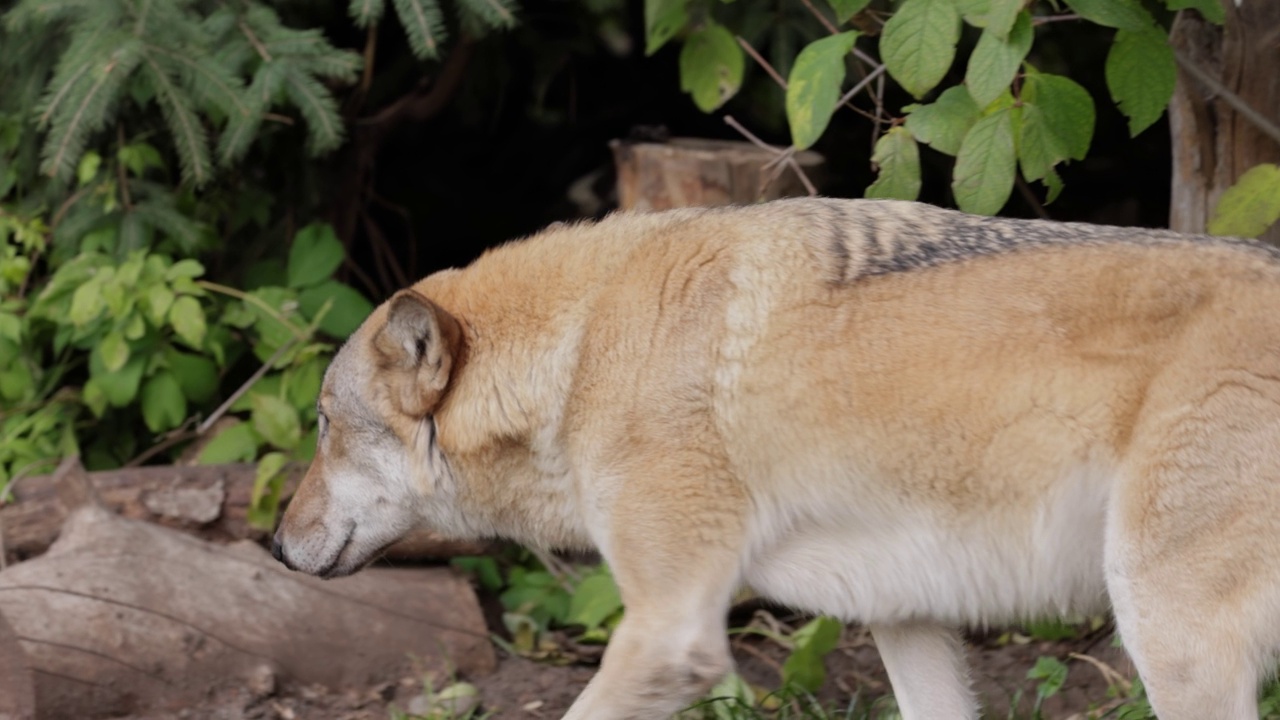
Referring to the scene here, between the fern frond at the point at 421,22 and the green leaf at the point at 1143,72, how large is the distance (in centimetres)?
256

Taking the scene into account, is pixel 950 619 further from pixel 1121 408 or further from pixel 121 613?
pixel 121 613

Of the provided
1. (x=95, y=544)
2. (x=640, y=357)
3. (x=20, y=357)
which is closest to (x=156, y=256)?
(x=20, y=357)

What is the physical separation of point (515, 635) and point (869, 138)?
3.32m

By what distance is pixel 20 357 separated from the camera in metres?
6.00

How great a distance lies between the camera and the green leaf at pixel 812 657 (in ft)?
15.7

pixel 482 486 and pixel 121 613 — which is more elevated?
pixel 482 486

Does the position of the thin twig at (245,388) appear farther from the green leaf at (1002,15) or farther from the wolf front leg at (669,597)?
the green leaf at (1002,15)

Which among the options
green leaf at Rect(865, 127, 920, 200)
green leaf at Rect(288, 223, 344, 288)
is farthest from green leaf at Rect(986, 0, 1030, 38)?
green leaf at Rect(288, 223, 344, 288)

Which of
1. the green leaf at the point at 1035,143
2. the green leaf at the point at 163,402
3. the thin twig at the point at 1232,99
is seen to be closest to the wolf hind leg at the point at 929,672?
the green leaf at the point at 1035,143

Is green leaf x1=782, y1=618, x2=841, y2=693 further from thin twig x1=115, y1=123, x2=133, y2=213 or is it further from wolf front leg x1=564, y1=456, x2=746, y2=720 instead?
thin twig x1=115, y1=123, x2=133, y2=213

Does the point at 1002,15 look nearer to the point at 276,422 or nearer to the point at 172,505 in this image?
the point at 276,422

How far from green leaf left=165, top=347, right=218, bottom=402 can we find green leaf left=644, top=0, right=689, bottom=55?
2.30 m

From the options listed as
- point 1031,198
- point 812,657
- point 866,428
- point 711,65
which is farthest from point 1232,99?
point 812,657

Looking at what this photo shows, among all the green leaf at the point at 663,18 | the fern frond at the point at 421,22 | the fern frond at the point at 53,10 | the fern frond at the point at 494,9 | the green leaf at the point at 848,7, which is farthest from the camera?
the fern frond at the point at 494,9
